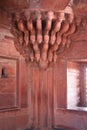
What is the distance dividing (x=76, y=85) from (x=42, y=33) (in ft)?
3.46

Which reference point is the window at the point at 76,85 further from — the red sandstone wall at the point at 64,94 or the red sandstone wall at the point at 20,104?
the red sandstone wall at the point at 20,104

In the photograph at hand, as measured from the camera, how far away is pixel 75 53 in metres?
3.23

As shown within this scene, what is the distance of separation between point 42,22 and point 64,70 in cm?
85

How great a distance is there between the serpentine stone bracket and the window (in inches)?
15.2

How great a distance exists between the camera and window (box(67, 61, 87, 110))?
3.38 m

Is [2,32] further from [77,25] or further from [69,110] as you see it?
[69,110]

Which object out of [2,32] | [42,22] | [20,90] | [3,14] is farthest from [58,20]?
[20,90]

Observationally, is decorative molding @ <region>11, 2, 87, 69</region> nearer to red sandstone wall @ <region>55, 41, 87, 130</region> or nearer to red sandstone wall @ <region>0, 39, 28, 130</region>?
red sandstone wall @ <region>55, 41, 87, 130</region>

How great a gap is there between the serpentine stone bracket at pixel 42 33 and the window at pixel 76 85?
1.26 ft

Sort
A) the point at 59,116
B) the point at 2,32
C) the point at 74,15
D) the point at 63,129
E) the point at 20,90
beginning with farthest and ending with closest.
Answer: the point at 20,90, the point at 2,32, the point at 59,116, the point at 63,129, the point at 74,15

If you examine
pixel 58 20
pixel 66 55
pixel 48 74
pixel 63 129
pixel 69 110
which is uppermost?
pixel 58 20

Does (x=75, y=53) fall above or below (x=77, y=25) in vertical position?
below

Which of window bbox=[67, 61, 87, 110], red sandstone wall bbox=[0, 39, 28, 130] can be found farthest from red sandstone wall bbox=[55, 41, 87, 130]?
red sandstone wall bbox=[0, 39, 28, 130]

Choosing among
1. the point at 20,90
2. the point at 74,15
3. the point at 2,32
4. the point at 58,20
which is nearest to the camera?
the point at 58,20
